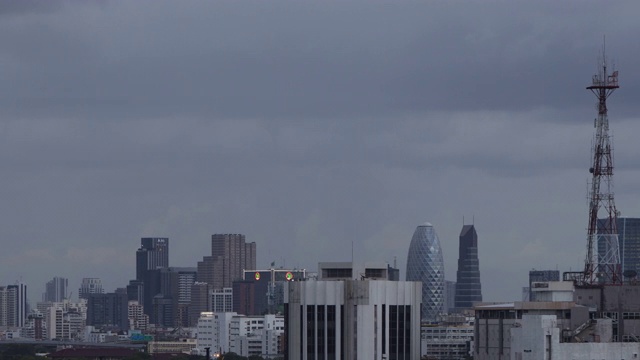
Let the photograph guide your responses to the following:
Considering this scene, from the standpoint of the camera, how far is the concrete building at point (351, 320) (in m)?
128

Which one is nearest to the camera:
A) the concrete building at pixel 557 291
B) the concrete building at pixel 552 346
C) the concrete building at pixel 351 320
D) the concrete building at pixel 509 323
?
the concrete building at pixel 552 346

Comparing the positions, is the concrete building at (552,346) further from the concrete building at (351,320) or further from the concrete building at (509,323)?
the concrete building at (351,320)

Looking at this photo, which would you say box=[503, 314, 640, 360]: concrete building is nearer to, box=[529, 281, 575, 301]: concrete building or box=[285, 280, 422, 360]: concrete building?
box=[529, 281, 575, 301]: concrete building

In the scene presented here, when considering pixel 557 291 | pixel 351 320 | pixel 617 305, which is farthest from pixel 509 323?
pixel 351 320

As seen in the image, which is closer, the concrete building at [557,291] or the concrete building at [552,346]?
the concrete building at [552,346]

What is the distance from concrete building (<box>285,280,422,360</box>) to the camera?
420 ft

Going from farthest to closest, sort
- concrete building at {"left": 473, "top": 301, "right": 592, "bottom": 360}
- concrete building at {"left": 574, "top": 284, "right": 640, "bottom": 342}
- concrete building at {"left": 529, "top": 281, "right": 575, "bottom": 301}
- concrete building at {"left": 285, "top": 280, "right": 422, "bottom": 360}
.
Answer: concrete building at {"left": 285, "top": 280, "right": 422, "bottom": 360} < concrete building at {"left": 529, "top": 281, "right": 575, "bottom": 301} < concrete building at {"left": 574, "top": 284, "right": 640, "bottom": 342} < concrete building at {"left": 473, "top": 301, "right": 592, "bottom": 360}

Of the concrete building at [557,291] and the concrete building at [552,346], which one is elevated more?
the concrete building at [557,291]

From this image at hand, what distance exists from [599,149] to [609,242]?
7.18 meters

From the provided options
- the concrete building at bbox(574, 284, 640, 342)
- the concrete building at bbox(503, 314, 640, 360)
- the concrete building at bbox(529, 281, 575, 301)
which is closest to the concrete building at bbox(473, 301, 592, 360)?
the concrete building at bbox(503, 314, 640, 360)

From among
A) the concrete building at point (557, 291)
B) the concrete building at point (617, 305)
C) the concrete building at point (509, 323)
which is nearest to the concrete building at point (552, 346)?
the concrete building at point (509, 323)

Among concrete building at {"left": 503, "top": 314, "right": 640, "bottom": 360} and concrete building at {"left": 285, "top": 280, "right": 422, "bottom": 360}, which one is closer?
concrete building at {"left": 503, "top": 314, "right": 640, "bottom": 360}

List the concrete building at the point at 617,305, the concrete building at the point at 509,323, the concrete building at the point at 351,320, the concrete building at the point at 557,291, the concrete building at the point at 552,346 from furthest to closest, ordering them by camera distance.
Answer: the concrete building at the point at 351,320, the concrete building at the point at 557,291, the concrete building at the point at 617,305, the concrete building at the point at 509,323, the concrete building at the point at 552,346

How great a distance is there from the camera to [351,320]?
128 metres
